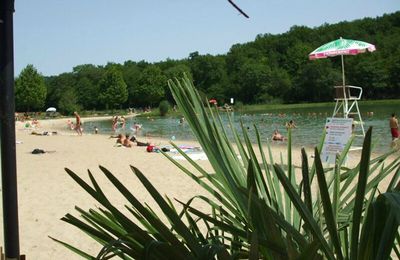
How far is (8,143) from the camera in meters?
1.58

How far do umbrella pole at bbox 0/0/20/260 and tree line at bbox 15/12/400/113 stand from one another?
282 feet

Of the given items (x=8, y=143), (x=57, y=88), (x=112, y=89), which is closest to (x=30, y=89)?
(x=57, y=88)

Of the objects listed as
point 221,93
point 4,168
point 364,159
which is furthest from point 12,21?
point 221,93

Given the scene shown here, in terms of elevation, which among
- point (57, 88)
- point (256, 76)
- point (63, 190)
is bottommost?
point (63, 190)

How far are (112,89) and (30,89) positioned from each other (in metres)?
18.5

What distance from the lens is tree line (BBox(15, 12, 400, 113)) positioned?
9012cm

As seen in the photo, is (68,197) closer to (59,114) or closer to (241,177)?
(241,177)

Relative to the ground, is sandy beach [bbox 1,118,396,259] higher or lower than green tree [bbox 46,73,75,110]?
lower

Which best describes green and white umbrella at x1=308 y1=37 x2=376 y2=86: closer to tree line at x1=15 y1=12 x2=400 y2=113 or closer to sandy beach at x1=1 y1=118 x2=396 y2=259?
sandy beach at x1=1 y1=118 x2=396 y2=259

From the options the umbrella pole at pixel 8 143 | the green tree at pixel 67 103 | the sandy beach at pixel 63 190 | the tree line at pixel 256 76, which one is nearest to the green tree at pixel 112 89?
the tree line at pixel 256 76

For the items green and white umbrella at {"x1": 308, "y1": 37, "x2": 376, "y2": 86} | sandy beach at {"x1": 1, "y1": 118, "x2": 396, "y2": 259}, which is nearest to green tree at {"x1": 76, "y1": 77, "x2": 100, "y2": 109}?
sandy beach at {"x1": 1, "y1": 118, "x2": 396, "y2": 259}

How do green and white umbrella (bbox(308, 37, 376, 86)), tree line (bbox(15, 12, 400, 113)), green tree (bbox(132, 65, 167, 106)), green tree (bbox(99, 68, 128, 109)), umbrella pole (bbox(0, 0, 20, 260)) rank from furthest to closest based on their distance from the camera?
green tree (bbox(132, 65, 167, 106)) < green tree (bbox(99, 68, 128, 109)) < tree line (bbox(15, 12, 400, 113)) < green and white umbrella (bbox(308, 37, 376, 86)) < umbrella pole (bbox(0, 0, 20, 260))

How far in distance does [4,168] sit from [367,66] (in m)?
95.6

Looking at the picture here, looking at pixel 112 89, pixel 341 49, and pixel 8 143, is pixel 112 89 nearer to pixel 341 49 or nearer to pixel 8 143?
pixel 341 49
